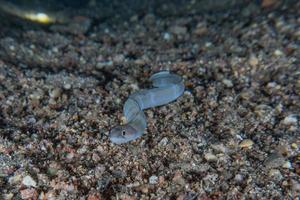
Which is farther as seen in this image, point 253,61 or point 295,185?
point 253,61

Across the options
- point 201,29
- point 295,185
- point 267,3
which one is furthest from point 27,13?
point 295,185

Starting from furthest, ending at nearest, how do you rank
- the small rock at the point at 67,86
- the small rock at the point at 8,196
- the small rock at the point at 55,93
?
the small rock at the point at 67,86 → the small rock at the point at 55,93 → the small rock at the point at 8,196

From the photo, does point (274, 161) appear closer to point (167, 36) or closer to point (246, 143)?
point (246, 143)

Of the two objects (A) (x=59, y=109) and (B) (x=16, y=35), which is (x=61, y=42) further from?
(A) (x=59, y=109)

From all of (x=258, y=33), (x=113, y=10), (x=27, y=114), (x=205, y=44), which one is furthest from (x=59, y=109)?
(x=113, y=10)

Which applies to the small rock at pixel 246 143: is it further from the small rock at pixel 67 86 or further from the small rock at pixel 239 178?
the small rock at pixel 67 86

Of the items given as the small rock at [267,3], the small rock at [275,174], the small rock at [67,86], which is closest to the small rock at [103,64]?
the small rock at [67,86]
